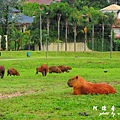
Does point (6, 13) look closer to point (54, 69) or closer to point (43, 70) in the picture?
point (54, 69)

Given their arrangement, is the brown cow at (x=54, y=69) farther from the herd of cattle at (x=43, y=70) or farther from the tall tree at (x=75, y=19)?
the tall tree at (x=75, y=19)

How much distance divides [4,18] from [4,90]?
47820mm

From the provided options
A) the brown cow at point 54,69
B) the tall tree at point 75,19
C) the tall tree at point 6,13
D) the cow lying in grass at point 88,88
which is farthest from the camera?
the tall tree at point 75,19

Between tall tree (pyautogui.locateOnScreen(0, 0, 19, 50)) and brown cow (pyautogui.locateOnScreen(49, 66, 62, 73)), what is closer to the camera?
brown cow (pyautogui.locateOnScreen(49, 66, 62, 73))

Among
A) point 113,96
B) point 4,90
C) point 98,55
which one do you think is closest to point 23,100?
point 113,96

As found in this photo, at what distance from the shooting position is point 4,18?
65562mm

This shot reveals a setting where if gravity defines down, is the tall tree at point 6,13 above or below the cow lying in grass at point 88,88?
above

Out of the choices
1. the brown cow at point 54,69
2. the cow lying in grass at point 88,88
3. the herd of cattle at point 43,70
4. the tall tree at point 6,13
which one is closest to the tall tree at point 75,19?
the tall tree at point 6,13

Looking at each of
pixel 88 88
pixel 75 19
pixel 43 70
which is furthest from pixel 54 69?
pixel 75 19

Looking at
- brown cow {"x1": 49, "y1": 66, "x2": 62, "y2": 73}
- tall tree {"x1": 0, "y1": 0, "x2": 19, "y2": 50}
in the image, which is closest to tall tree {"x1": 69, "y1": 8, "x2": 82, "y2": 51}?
tall tree {"x1": 0, "y1": 0, "x2": 19, "y2": 50}

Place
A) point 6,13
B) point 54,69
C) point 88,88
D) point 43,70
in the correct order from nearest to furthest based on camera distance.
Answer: point 88,88, point 43,70, point 54,69, point 6,13

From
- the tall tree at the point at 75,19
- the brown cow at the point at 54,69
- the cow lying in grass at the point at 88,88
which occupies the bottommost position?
the brown cow at the point at 54,69

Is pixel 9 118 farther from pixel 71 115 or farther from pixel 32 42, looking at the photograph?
pixel 32 42

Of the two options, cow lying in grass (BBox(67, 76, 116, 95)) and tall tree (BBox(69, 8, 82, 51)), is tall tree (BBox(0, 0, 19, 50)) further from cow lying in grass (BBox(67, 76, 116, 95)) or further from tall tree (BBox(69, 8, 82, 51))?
cow lying in grass (BBox(67, 76, 116, 95))
